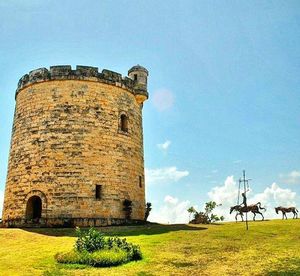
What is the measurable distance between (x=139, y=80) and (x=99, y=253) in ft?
46.4

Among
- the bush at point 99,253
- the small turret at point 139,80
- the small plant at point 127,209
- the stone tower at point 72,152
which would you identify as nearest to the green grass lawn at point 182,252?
the bush at point 99,253

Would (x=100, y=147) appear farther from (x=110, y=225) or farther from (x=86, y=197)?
(x=110, y=225)

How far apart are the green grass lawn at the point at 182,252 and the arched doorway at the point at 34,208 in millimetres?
3131

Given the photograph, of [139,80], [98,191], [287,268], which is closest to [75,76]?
[139,80]

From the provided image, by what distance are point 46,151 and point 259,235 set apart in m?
11.0

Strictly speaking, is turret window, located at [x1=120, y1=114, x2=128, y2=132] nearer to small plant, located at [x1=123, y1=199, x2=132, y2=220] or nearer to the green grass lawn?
small plant, located at [x1=123, y1=199, x2=132, y2=220]

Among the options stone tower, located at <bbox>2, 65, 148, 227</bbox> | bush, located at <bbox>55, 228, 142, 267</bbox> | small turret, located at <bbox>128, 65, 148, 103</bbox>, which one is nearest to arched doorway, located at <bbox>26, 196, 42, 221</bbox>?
stone tower, located at <bbox>2, 65, 148, 227</bbox>

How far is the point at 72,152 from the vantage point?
19188mm

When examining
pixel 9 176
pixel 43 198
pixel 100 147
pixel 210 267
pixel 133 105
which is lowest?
pixel 210 267

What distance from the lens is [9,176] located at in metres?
20.6

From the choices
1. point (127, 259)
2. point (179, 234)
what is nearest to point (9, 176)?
point (179, 234)

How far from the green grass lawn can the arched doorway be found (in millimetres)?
3131

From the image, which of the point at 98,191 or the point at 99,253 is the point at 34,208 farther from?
the point at 99,253

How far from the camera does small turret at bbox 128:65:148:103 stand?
74.4 ft
